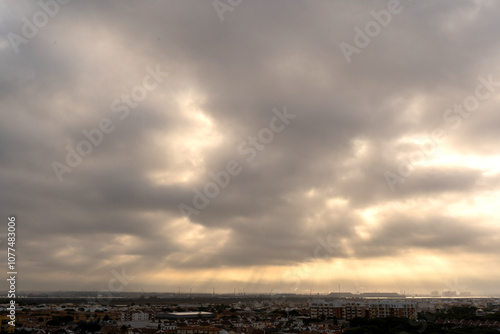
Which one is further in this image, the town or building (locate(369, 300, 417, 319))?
building (locate(369, 300, 417, 319))

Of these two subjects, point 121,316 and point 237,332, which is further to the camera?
point 121,316

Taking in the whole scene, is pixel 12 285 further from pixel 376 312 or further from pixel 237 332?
pixel 376 312

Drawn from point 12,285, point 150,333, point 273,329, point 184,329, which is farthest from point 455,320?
point 12,285

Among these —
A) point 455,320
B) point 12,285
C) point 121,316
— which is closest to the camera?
point 12,285

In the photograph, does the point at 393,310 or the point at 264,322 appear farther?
the point at 393,310

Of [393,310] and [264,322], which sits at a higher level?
[393,310]

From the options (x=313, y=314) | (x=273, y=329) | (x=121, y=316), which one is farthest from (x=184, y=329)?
(x=313, y=314)

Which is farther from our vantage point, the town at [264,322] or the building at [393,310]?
the building at [393,310]

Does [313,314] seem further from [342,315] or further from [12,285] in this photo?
[12,285]

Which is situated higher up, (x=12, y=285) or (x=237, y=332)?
(x=12, y=285)

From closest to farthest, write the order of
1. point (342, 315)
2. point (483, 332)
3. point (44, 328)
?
point (483, 332) → point (44, 328) → point (342, 315)
